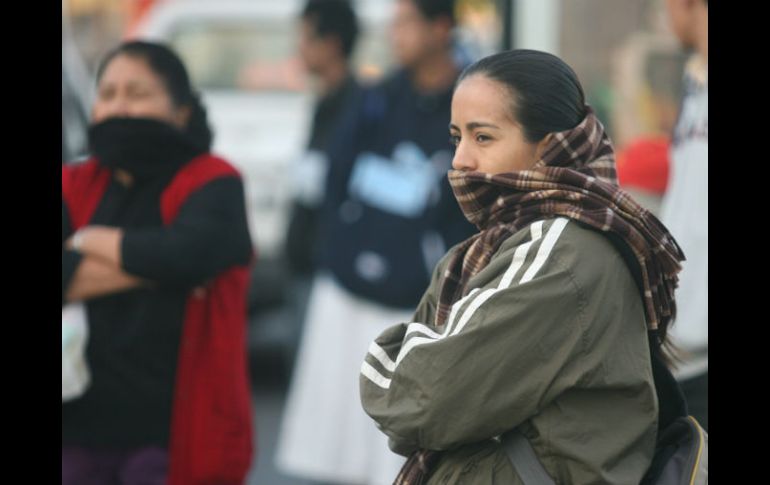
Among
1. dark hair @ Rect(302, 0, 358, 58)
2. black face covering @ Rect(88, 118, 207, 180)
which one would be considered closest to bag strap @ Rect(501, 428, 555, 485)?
black face covering @ Rect(88, 118, 207, 180)

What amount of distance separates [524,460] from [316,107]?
4241 mm

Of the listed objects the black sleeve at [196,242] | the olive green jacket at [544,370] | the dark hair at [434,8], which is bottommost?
the black sleeve at [196,242]

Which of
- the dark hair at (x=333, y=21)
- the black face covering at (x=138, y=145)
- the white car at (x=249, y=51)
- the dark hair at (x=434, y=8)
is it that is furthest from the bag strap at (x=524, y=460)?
the white car at (x=249, y=51)

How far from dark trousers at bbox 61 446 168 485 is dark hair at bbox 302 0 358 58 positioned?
3.36 meters

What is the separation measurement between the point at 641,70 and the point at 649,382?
12.6 feet

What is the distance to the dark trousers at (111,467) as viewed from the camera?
12.0 ft

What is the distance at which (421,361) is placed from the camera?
97.3 inches

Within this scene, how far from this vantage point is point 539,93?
2574mm

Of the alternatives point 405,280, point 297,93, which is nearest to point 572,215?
point 405,280

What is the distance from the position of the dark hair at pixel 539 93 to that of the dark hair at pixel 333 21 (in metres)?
4.10

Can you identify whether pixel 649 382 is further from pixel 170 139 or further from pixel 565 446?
pixel 170 139

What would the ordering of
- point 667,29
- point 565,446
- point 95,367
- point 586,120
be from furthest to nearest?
point 667,29 → point 95,367 → point 586,120 → point 565,446

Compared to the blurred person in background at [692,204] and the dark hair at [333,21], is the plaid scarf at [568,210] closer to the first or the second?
the blurred person in background at [692,204]

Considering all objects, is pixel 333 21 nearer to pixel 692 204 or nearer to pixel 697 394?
pixel 692 204
